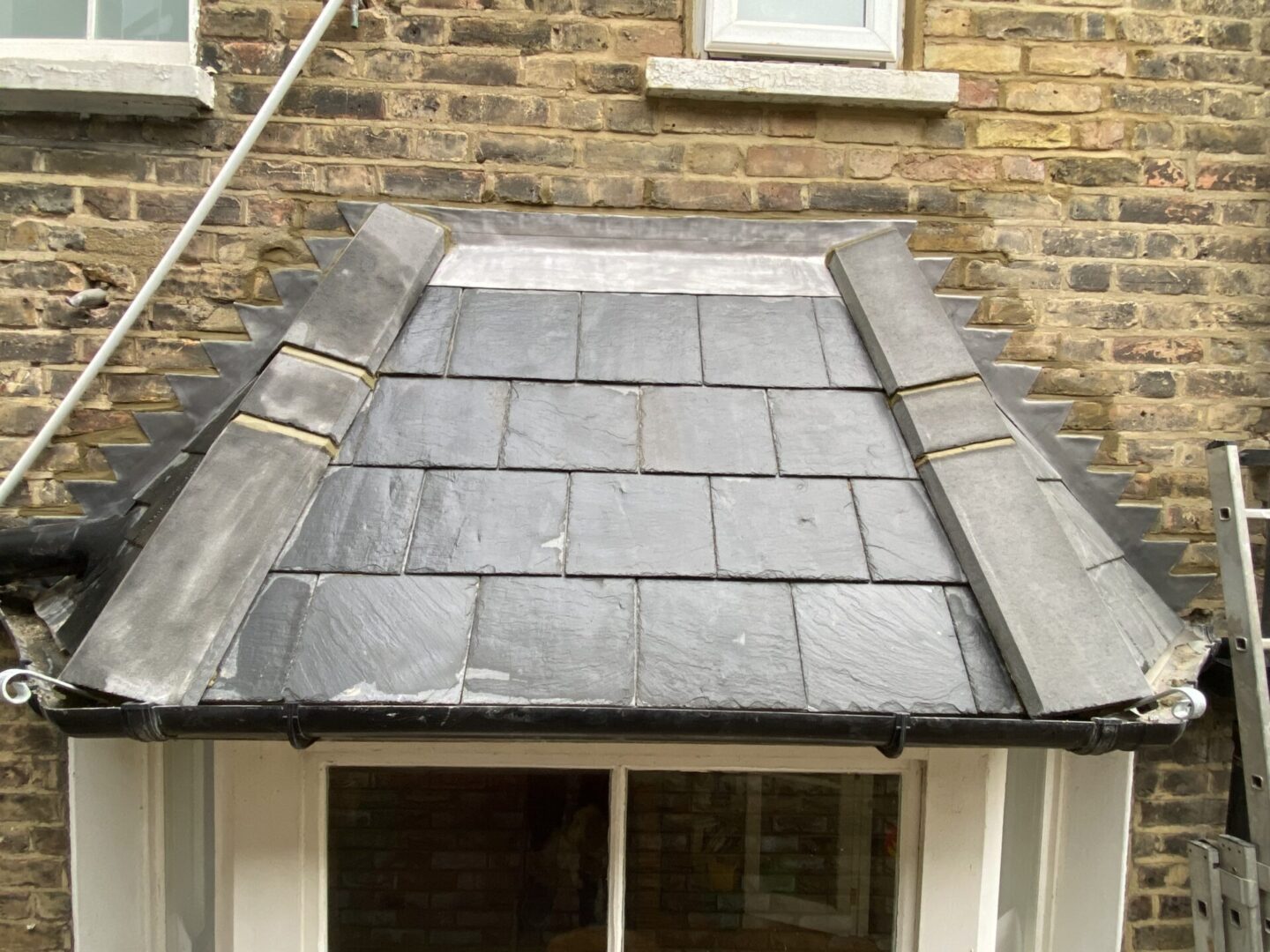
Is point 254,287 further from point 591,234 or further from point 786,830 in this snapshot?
point 786,830

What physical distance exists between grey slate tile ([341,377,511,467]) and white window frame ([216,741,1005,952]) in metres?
0.65

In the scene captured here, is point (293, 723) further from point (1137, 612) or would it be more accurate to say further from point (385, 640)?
point (1137, 612)

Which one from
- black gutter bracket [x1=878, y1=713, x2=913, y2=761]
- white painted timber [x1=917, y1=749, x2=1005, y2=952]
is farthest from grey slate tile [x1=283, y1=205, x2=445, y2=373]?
white painted timber [x1=917, y1=749, x2=1005, y2=952]

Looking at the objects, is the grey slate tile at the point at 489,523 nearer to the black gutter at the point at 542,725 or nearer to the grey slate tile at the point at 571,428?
the grey slate tile at the point at 571,428

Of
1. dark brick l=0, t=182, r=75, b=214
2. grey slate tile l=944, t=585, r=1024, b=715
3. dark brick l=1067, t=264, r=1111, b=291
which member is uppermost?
dark brick l=0, t=182, r=75, b=214

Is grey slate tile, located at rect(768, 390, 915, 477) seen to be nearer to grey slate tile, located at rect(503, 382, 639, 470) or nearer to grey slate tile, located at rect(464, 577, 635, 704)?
grey slate tile, located at rect(503, 382, 639, 470)

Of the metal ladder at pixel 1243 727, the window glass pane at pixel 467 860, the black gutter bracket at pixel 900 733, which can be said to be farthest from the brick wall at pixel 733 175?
the black gutter bracket at pixel 900 733

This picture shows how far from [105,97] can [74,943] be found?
84.8 inches

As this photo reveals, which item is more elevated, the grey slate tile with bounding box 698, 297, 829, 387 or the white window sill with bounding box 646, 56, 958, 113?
the white window sill with bounding box 646, 56, 958, 113

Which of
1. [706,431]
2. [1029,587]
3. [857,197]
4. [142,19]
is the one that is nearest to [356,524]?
[706,431]

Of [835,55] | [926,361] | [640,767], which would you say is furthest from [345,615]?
[835,55]

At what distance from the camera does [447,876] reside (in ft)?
6.93

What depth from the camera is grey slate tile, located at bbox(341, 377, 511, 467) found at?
6.19ft

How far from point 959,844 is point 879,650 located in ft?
2.28
